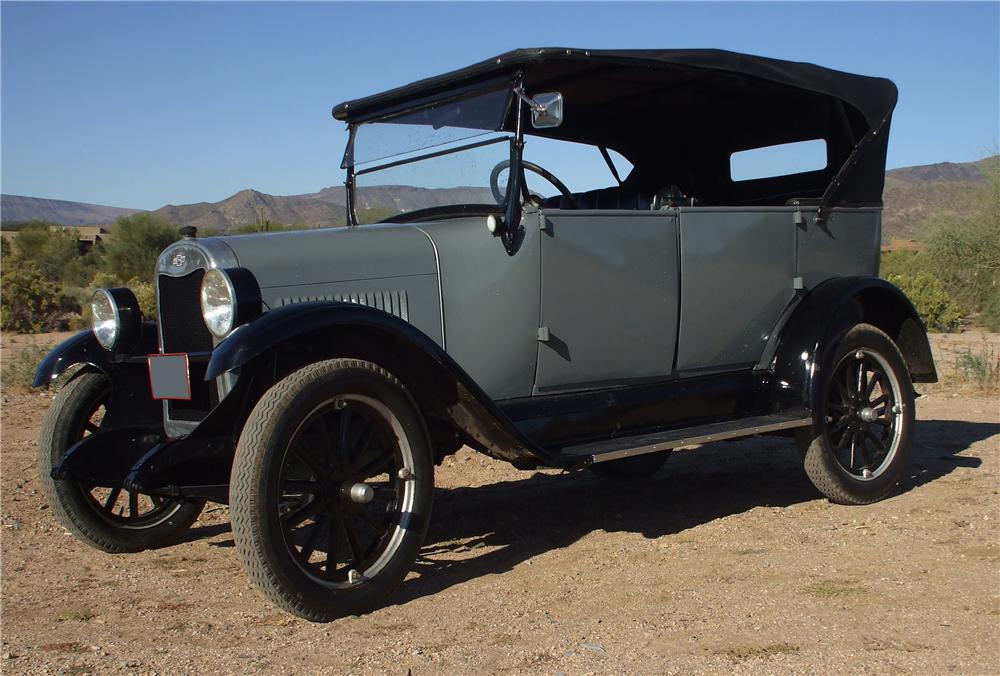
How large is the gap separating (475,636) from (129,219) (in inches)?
1047

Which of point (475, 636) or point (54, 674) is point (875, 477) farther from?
point (54, 674)

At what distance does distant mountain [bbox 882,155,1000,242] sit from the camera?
18953 millimetres

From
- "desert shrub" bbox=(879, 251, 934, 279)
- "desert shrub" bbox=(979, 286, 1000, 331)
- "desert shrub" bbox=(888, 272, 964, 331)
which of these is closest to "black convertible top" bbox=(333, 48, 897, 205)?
"desert shrub" bbox=(879, 251, 934, 279)

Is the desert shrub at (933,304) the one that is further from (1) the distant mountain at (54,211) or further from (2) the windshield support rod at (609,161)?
(1) the distant mountain at (54,211)

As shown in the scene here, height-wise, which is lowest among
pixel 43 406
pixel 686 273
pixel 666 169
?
pixel 43 406

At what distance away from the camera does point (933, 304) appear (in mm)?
16562

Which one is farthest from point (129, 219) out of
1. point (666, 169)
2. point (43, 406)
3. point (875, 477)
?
point (875, 477)

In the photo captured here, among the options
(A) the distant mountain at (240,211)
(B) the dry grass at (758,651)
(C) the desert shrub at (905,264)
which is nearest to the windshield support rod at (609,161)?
(B) the dry grass at (758,651)

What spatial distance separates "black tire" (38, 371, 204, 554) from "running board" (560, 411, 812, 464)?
182cm

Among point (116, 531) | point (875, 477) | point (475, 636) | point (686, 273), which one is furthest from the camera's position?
point (875, 477)

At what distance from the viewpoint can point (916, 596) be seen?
3570mm

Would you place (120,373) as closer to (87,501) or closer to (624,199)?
(87,501)

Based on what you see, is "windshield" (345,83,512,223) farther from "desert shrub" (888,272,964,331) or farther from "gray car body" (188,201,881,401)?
"desert shrub" (888,272,964,331)

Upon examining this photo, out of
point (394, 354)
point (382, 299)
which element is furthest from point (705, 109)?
point (394, 354)
